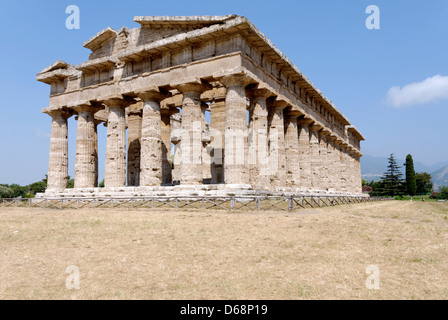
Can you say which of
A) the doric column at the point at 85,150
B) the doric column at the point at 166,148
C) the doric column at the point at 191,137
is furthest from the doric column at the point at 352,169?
the doric column at the point at 85,150

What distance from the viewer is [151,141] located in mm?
26016

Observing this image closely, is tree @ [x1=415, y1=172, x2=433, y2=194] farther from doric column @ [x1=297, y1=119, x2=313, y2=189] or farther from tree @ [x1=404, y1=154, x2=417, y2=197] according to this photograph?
doric column @ [x1=297, y1=119, x2=313, y2=189]

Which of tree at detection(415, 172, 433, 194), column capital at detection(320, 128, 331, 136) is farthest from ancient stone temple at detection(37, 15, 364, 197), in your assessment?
tree at detection(415, 172, 433, 194)

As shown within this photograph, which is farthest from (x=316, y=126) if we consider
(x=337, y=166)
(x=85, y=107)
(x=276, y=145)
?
(x=85, y=107)

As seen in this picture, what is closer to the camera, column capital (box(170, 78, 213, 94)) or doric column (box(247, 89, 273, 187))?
column capital (box(170, 78, 213, 94))

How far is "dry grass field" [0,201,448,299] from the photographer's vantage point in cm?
785

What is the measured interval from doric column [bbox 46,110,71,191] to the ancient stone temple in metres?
0.10

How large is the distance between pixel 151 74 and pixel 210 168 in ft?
40.0

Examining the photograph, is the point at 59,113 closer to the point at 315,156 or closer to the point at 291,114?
the point at 291,114

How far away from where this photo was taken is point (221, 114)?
32.4 metres

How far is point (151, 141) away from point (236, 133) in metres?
7.09

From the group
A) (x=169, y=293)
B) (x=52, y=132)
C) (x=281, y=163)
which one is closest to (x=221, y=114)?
(x=281, y=163)

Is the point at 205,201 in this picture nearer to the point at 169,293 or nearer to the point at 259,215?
the point at 259,215

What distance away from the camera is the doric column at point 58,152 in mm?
31312
